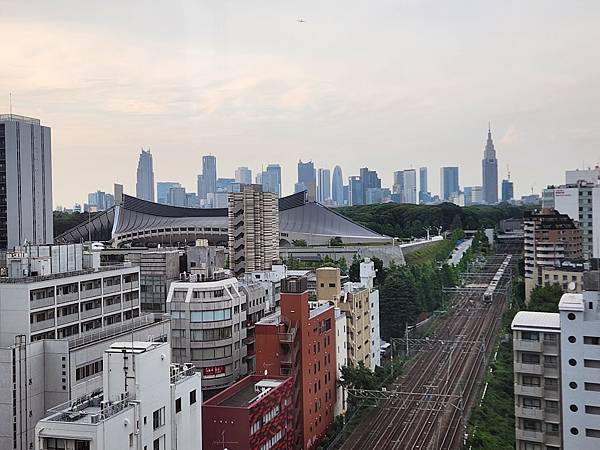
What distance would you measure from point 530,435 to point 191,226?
2257 centimetres

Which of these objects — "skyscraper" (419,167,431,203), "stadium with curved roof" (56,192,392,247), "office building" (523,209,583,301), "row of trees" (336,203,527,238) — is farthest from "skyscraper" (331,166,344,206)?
"office building" (523,209,583,301)

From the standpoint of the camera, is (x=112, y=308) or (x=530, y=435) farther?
(x=112, y=308)

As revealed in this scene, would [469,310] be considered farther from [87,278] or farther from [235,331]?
[87,278]

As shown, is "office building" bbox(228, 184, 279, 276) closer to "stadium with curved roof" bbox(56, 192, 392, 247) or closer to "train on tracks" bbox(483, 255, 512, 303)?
"train on tracks" bbox(483, 255, 512, 303)

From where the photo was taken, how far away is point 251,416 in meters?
7.57

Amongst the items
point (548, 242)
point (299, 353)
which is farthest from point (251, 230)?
point (548, 242)

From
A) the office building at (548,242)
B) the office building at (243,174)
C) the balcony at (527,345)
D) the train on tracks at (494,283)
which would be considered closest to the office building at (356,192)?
the office building at (243,174)

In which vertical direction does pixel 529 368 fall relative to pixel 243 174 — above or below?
below

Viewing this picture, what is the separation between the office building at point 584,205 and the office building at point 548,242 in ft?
5.11

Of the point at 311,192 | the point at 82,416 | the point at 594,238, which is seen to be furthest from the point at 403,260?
the point at 82,416

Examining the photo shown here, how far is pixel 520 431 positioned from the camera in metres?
8.12

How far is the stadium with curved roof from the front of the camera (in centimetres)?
2774

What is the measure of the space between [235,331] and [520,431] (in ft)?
14.5

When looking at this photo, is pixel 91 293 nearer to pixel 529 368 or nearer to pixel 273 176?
pixel 529 368
